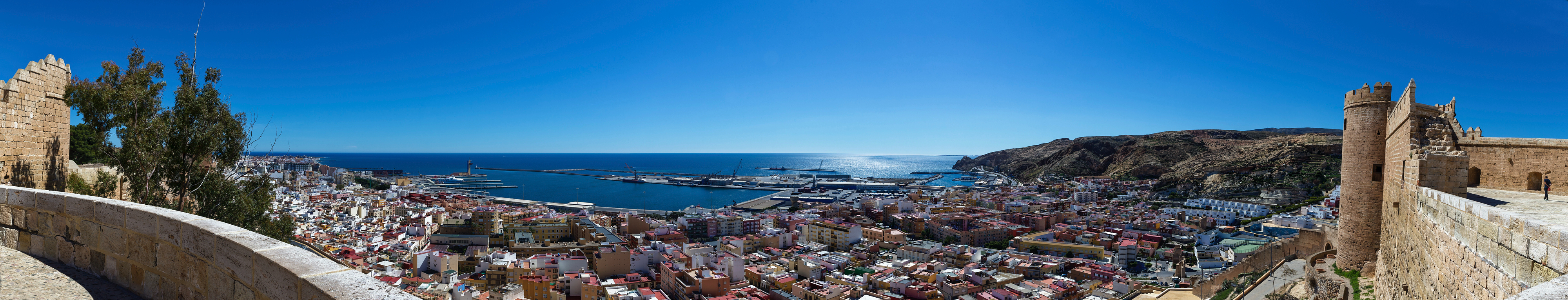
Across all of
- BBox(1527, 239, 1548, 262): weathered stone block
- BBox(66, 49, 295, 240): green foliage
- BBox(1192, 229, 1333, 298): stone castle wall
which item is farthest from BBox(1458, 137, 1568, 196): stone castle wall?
BBox(66, 49, 295, 240): green foliage

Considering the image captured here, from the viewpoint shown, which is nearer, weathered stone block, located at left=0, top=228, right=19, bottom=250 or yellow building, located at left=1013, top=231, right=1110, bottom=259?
weathered stone block, located at left=0, top=228, right=19, bottom=250

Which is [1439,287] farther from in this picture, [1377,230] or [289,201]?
[289,201]

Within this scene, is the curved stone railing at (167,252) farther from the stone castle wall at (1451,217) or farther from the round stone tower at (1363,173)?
the round stone tower at (1363,173)

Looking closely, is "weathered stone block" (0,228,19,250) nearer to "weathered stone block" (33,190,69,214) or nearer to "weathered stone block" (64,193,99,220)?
"weathered stone block" (33,190,69,214)

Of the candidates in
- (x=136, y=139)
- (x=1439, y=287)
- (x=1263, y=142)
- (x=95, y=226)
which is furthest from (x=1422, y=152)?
(x=1263, y=142)

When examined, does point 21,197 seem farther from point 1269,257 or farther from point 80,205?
point 1269,257

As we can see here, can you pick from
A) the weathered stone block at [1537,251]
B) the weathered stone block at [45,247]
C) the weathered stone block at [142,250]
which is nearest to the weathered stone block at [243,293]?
the weathered stone block at [142,250]
